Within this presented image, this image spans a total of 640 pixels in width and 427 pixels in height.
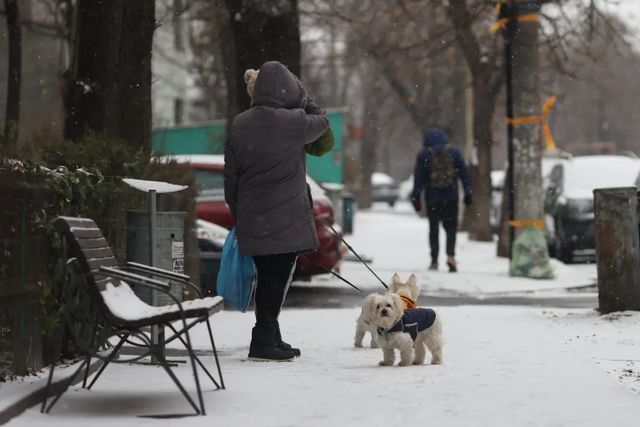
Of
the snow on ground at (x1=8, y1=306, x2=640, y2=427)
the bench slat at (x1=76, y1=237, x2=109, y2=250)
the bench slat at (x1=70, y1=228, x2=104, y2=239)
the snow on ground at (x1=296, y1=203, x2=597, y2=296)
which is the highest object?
the bench slat at (x1=70, y1=228, x2=104, y2=239)

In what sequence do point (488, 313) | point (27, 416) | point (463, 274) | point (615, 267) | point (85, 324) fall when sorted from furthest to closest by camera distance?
point (463, 274) < point (488, 313) < point (615, 267) < point (85, 324) < point (27, 416)

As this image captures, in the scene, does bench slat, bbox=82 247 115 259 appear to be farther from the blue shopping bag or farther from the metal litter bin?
the metal litter bin

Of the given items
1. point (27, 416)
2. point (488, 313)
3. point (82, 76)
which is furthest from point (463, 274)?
point (27, 416)

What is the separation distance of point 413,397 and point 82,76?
7260 mm

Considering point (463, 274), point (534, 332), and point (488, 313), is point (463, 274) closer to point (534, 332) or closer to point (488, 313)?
point (488, 313)

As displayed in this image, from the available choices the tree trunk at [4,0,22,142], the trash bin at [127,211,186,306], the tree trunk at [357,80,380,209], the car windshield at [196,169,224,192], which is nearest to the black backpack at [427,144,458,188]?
the car windshield at [196,169,224,192]

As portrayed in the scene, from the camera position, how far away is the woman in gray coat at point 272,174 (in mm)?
8977

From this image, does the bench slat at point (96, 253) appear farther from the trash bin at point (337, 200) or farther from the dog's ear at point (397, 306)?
the trash bin at point (337, 200)

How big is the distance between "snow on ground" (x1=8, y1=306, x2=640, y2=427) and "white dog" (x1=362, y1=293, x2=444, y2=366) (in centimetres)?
13

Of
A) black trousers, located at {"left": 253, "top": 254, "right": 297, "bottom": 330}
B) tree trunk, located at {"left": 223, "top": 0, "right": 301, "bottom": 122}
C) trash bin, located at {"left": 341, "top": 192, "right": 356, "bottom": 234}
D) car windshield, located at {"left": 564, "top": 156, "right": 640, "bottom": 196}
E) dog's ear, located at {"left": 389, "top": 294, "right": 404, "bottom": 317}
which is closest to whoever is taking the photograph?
dog's ear, located at {"left": 389, "top": 294, "right": 404, "bottom": 317}

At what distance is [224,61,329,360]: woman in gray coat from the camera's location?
8977mm

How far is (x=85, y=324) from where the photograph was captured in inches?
343

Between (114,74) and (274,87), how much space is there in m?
4.87

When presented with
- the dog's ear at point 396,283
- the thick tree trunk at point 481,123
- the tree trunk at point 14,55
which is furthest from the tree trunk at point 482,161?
the dog's ear at point 396,283
